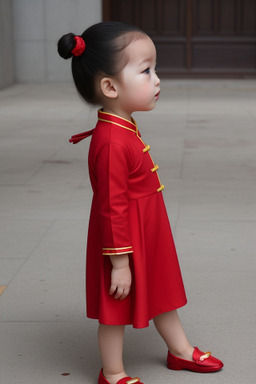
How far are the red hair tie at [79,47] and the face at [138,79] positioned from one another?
14 centimetres

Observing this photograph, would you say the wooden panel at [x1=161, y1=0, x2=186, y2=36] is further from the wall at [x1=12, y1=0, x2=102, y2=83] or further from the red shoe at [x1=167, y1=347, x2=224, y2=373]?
the red shoe at [x1=167, y1=347, x2=224, y2=373]

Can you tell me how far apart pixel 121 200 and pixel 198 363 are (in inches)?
29.8

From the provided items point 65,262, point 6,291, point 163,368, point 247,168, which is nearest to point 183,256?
point 65,262

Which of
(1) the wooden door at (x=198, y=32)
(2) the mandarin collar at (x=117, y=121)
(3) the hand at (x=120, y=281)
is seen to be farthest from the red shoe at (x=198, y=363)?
(1) the wooden door at (x=198, y=32)

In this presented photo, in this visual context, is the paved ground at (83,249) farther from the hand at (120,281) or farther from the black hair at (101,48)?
the black hair at (101,48)

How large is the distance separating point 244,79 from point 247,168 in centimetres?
1193

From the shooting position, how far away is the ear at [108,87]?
277cm

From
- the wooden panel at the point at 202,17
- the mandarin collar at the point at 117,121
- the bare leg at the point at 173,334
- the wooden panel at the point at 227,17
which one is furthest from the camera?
the wooden panel at the point at 202,17

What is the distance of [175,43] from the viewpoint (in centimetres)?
1959

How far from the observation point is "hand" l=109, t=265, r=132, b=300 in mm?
2713

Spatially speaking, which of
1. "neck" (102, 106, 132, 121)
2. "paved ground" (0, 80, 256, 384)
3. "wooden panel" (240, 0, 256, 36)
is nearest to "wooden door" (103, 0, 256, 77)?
"wooden panel" (240, 0, 256, 36)

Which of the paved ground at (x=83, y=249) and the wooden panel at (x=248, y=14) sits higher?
the wooden panel at (x=248, y=14)

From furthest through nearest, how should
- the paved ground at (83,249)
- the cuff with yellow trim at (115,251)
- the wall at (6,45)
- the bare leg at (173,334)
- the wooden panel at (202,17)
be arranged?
1. the wooden panel at (202,17)
2. the wall at (6,45)
3. the paved ground at (83,249)
4. the bare leg at (173,334)
5. the cuff with yellow trim at (115,251)

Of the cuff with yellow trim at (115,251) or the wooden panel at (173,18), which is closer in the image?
the cuff with yellow trim at (115,251)
